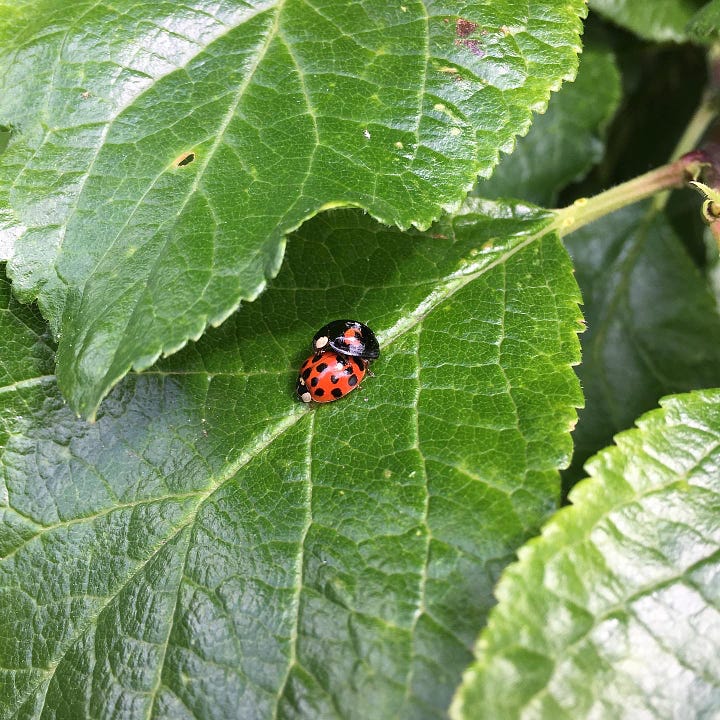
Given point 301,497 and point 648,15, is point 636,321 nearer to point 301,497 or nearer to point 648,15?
point 648,15

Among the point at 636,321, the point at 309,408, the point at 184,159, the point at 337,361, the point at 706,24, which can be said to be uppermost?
the point at 184,159

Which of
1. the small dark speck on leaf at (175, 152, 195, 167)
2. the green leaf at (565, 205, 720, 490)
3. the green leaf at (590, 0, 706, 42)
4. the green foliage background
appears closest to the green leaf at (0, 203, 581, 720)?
the green foliage background

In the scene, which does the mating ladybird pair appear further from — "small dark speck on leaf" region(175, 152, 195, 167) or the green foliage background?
"small dark speck on leaf" region(175, 152, 195, 167)

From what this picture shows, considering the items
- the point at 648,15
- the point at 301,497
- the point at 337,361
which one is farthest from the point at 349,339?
the point at 648,15

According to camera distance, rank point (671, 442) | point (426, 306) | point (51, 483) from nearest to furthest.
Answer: point (671, 442) < point (51, 483) < point (426, 306)

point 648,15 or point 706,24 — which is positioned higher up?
point 706,24

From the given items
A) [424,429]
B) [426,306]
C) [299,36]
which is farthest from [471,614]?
[299,36]

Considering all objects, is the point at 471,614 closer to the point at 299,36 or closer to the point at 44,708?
the point at 44,708
